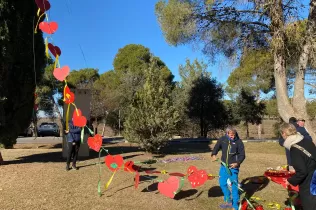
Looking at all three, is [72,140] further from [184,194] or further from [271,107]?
[271,107]

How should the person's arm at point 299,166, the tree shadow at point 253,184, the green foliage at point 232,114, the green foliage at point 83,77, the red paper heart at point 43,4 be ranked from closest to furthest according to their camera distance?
1. the person's arm at point 299,166
2. the red paper heart at point 43,4
3. the tree shadow at point 253,184
4. the green foliage at point 232,114
5. the green foliage at point 83,77

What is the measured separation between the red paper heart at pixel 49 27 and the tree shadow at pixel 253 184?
5491 mm

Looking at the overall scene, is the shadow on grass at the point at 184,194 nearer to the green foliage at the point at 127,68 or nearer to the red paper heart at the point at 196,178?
the red paper heart at the point at 196,178

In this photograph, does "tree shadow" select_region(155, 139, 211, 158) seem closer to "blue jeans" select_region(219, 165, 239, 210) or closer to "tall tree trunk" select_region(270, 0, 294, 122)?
"tall tree trunk" select_region(270, 0, 294, 122)

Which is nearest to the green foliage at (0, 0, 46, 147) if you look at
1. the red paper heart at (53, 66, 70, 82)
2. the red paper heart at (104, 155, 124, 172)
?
the red paper heart at (53, 66, 70, 82)

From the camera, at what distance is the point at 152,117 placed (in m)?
12.4

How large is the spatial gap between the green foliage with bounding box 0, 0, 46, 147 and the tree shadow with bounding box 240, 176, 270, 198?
248 inches

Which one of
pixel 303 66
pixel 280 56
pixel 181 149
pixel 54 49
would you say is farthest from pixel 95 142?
pixel 181 149

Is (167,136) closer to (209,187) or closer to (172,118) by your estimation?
(172,118)

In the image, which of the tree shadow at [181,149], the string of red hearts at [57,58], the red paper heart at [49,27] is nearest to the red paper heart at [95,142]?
the string of red hearts at [57,58]

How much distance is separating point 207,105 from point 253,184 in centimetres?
1671

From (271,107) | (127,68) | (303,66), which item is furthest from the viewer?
(127,68)

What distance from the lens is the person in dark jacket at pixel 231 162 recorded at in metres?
5.88

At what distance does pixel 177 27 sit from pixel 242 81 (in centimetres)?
1733
